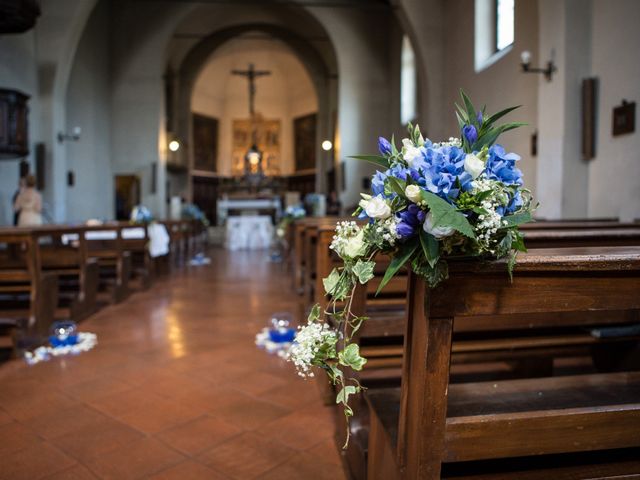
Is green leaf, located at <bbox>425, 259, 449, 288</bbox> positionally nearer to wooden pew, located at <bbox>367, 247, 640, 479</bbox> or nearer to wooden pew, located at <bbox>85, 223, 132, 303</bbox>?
wooden pew, located at <bbox>367, 247, 640, 479</bbox>

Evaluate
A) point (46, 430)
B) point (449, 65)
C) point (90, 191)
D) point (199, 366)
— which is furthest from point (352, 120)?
point (46, 430)

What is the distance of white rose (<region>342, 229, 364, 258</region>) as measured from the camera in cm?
115

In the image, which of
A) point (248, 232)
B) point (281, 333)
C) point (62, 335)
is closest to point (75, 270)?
point (62, 335)

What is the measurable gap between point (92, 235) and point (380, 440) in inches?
226

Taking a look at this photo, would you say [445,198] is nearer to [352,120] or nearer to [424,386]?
[424,386]

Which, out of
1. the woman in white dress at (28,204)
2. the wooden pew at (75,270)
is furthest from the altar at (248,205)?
the wooden pew at (75,270)

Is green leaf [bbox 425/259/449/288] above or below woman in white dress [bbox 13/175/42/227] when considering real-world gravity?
below

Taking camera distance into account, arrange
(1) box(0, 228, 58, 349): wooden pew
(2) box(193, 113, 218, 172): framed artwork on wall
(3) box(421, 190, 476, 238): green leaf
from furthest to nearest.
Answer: (2) box(193, 113, 218, 172): framed artwork on wall, (1) box(0, 228, 58, 349): wooden pew, (3) box(421, 190, 476, 238): green leaf

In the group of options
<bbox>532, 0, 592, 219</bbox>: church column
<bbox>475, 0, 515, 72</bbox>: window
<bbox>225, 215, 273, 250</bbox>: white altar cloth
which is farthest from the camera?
<bbox>225, 215, 273, 250</bbox>: white altar cloth

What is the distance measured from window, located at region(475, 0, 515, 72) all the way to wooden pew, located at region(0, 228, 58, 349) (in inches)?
264

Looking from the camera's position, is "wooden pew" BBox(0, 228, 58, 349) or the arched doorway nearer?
"wooden pew" BBox(0, 228, 58, 349)

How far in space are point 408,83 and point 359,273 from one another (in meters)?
11.7

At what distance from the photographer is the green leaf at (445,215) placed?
3.07 feet

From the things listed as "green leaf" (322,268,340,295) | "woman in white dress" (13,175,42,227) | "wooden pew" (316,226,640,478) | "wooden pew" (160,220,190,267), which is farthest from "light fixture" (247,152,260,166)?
"green leaf" (322,268,340,295)
